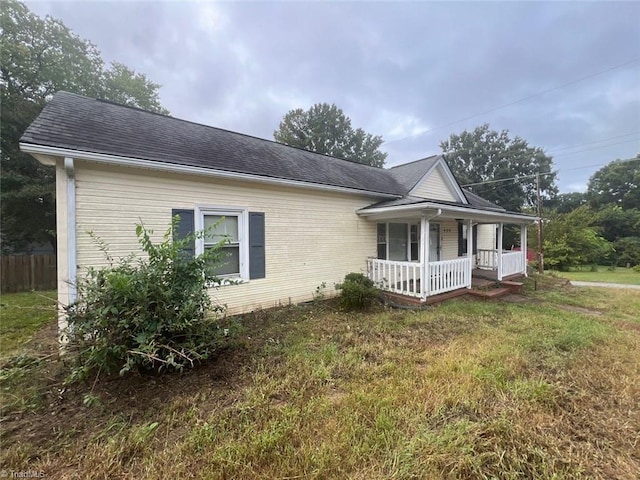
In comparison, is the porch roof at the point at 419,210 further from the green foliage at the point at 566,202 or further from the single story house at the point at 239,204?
the green foliage at the point at 566,202

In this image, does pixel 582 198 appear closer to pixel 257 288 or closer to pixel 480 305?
pixel 480 305

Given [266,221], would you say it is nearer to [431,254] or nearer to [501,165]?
[431,254]

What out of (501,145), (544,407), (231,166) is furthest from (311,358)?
(501,145)

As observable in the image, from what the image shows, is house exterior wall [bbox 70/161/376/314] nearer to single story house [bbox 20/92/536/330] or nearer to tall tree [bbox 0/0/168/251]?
single story house [bbox 20/92/536/330]

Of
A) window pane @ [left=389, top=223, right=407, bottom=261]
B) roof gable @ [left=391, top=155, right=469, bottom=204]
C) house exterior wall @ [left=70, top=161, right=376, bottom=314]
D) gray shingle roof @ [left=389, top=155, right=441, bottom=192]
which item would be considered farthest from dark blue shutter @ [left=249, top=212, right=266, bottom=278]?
gray shingle roof @ [left=389, top=155, right=441, bottom=192]

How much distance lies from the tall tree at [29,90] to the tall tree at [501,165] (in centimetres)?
3460

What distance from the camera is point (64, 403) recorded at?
2.69 meters

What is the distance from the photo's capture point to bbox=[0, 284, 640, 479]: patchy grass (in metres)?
1.90

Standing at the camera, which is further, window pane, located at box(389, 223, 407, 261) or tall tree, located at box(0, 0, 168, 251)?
tall tree, located at box(0, 0, 168, 251)

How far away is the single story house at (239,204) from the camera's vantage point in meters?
4.16

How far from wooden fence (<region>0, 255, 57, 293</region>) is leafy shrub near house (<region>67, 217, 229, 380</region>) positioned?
9.22 meters

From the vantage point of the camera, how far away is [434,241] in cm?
988

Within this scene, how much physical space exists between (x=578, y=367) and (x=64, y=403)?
5.97 m

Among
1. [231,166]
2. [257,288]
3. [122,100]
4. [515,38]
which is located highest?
[122,100]
